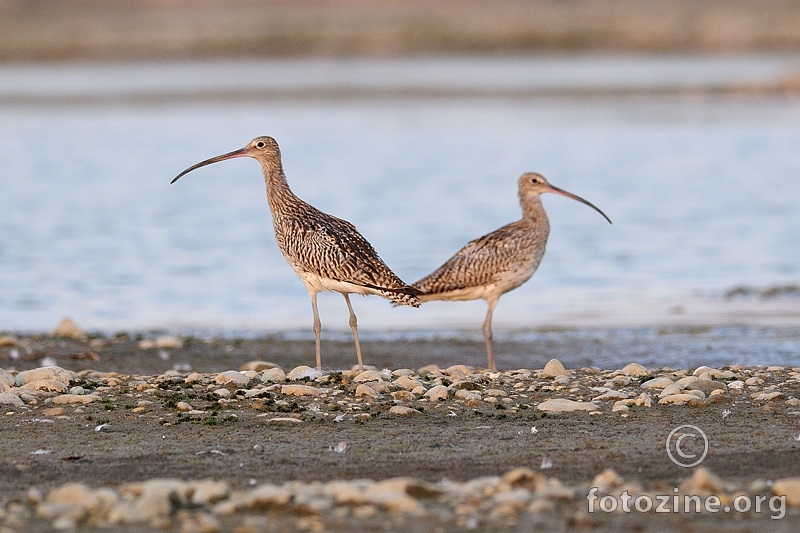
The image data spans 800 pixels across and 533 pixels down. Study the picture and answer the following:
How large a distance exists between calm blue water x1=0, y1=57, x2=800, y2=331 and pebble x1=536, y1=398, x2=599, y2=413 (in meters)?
5.44

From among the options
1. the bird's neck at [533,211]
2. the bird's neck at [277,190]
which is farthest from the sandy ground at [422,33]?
the bird's neck at [277,190]

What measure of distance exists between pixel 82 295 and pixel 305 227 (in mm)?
6395

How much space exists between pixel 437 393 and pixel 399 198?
1579cm

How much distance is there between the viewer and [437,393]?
904 centimetres

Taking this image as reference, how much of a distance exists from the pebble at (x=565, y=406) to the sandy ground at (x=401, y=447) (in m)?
0.07

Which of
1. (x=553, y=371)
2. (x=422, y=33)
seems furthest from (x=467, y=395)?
(x=422, y=33)

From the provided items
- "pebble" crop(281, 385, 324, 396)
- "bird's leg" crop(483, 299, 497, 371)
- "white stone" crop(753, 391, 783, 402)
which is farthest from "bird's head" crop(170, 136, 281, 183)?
"white stone" crop(753, 391, 783, 402)

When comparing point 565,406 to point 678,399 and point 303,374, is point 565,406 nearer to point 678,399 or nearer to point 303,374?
point 678,399

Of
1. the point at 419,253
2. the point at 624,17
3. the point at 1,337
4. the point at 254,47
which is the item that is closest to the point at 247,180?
the point at 419,253

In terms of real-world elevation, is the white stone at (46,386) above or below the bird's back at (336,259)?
below

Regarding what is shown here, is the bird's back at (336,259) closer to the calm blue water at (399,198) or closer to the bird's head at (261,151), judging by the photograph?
the bird's head at (261,151)

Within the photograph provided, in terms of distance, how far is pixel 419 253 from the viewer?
1848cm

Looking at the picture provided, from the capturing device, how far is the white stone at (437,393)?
9023 mm

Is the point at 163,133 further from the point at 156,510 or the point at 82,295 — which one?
the point at 156,510
